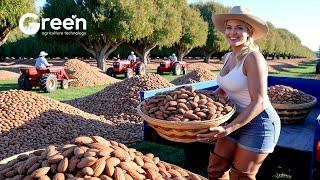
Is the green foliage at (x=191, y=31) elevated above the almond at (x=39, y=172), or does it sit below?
above

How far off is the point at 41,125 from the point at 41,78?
7.82 m

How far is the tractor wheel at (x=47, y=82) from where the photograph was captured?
14344 mm

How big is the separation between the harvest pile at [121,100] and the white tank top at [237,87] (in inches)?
222

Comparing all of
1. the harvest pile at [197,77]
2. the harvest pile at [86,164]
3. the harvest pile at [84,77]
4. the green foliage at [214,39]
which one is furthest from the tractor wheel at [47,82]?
the green foliage at [214,39]

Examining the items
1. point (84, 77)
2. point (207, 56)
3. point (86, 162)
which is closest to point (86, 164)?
point (86, 162)

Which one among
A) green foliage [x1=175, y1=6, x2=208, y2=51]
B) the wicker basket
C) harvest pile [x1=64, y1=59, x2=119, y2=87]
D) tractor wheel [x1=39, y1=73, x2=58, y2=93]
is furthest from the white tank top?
green foliage [x1=175, y1=6, x2=208, y2=51]

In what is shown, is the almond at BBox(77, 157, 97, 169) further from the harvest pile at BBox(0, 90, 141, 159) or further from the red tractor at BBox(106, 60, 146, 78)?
the red tractor at BBox(106, 60, 146, 78)

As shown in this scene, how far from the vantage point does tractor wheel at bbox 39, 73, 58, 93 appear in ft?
47.1

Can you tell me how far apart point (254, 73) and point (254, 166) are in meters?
0.75

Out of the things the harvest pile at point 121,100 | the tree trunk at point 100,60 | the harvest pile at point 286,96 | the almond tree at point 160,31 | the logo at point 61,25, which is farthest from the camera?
the almond tree at point 160,31

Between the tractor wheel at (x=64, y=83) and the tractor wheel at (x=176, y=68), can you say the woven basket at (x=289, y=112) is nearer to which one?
the tractor wheel at (x=64, y=83)

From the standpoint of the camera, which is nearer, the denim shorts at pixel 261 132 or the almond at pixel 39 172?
the almond at pixel 39 172

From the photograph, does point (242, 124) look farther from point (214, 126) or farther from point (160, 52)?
point (160, 52)

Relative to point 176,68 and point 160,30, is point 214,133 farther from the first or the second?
point 160,30
